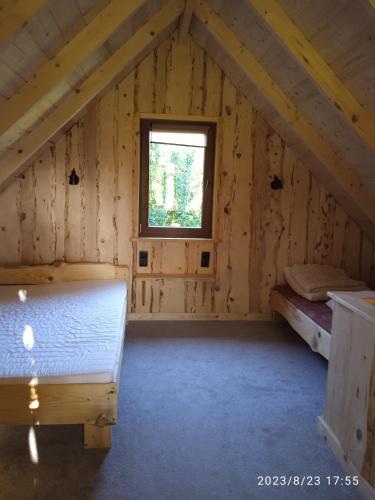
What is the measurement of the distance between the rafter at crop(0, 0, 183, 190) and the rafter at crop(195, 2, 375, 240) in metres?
0.27

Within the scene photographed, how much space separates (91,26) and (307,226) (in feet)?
8.11

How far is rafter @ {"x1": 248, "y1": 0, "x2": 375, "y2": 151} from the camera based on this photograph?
1.97 metres

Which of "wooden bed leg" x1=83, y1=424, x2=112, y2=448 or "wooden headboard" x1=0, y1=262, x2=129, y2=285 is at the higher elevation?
"wooden headboard" x1=0, y1=262, x2=129, y2=285

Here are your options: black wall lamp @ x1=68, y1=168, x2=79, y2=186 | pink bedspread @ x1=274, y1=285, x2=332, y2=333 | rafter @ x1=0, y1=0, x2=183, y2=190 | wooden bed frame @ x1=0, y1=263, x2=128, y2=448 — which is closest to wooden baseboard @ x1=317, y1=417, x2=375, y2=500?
pink bedspread @ x1=274, y1=285, x2=332, y2=333

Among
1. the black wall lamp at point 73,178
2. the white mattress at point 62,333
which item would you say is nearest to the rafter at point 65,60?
the white mattress at point 62,333

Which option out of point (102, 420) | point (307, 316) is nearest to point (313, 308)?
point (307, 316)

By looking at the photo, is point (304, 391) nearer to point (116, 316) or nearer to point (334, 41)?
point (116, 316)

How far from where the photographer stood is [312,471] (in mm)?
1648

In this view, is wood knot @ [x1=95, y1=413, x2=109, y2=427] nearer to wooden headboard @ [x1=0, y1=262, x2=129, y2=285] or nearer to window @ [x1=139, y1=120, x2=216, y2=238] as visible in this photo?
wooden headboard @ [x1=0, y1=262, x2=129, y2=285]

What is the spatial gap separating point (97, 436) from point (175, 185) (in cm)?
227

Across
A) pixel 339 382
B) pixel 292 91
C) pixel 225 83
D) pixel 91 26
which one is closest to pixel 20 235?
A: pixel 91 26

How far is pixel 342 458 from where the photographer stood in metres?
1.67

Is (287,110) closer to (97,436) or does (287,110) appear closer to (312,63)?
(312,63)

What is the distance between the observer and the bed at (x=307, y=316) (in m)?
2.41
